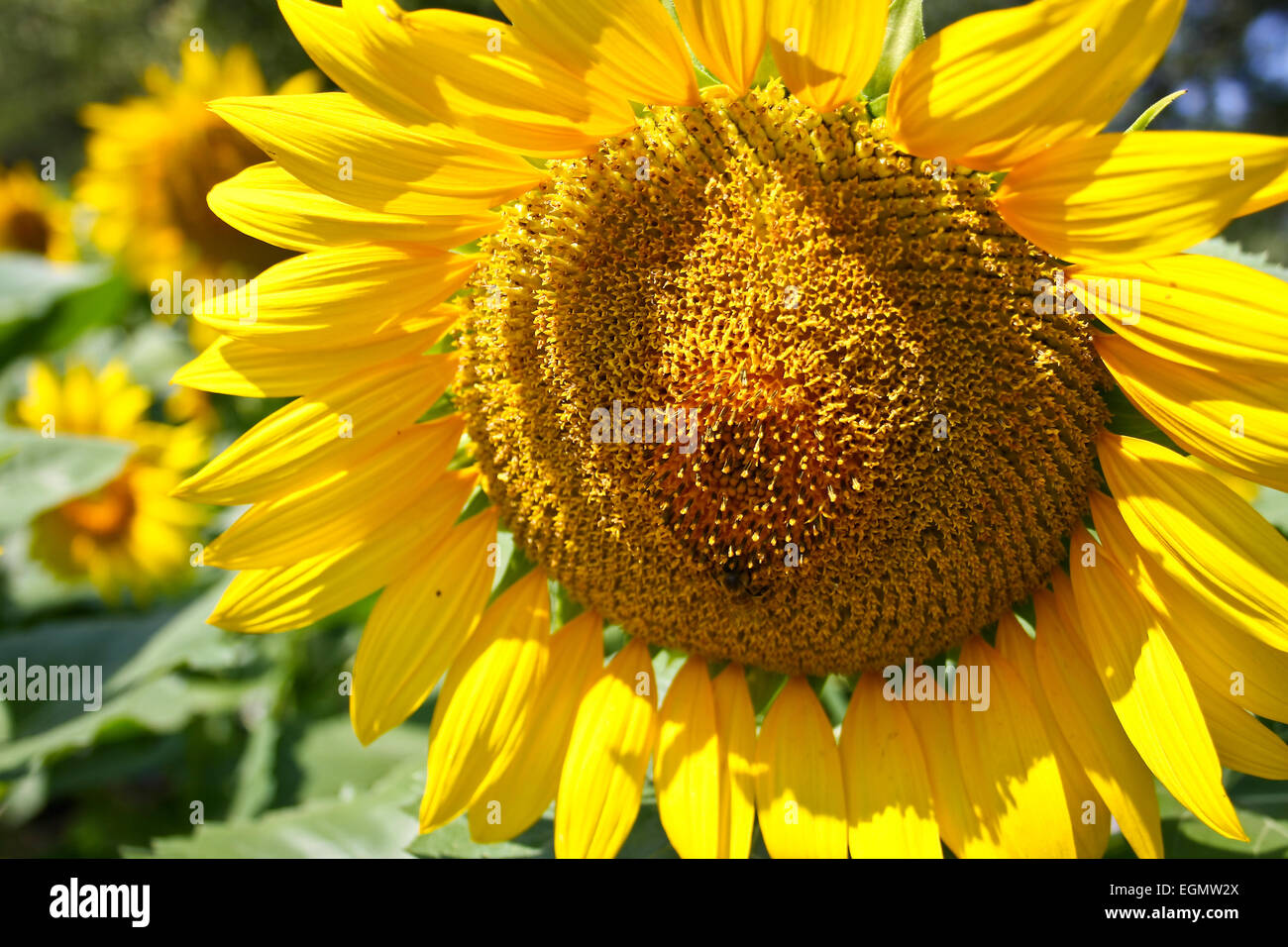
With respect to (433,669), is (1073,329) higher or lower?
higher

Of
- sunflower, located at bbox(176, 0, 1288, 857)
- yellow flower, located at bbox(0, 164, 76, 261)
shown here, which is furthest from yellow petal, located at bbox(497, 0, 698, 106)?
yellow flower, located at bbox(0, 164, 76, 261)

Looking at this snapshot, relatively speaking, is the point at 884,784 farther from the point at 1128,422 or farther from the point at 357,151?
the point at 357,151

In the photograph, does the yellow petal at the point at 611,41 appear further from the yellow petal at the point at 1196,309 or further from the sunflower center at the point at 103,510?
the sunflower center at the point at 103,510

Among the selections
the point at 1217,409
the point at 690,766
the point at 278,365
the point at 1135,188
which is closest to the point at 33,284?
the point at 278,365

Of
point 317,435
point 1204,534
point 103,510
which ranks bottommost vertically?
point 103,510
